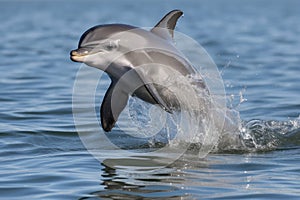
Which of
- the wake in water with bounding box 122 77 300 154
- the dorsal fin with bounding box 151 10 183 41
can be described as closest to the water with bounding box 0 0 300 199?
the wake in water with bounding box 122 77 300 154

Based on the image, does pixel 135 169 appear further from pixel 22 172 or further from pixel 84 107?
pixel 84 107

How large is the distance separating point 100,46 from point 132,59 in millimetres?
399

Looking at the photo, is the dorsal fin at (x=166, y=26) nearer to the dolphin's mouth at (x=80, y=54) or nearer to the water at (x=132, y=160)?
the dolphin's mouth at (x=80, y=54)

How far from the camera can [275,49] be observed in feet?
82.1

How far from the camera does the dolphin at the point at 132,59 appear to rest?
9.07 metres

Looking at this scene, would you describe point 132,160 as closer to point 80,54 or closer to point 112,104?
point 112,104

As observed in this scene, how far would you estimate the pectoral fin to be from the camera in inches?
376

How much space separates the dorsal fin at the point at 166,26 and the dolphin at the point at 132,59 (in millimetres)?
106

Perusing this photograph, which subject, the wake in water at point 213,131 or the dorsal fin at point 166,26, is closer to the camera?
the dorsal fin at point 166,26

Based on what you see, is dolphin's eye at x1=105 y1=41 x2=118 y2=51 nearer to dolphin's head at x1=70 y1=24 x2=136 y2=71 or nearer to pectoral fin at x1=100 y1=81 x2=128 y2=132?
dolphin's head at x1=70 y1=24 x2=136 y2=71

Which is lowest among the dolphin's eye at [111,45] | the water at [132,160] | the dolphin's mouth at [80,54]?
the water at [132,160]

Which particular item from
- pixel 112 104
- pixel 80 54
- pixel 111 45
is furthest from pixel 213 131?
pixel 80 54

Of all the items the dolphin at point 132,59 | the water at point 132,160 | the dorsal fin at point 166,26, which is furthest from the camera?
the dorsal fin at point 166,26

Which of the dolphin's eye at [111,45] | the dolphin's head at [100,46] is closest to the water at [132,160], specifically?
the dolphin's head at [100,46]
